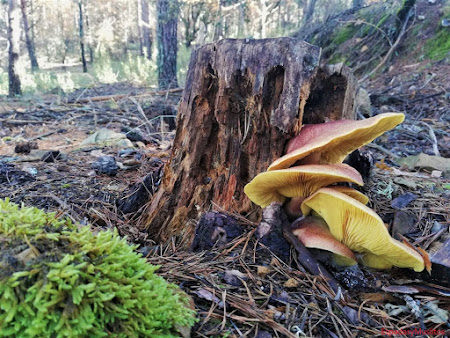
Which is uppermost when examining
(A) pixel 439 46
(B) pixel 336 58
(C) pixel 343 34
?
(C) pixel 343 34

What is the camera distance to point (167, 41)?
9711 millimetres

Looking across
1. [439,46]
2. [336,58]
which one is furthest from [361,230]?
[336,58]

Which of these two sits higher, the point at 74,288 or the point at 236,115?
the point at 236,115

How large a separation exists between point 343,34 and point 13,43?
11.4 m

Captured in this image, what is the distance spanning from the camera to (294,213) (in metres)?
2.16

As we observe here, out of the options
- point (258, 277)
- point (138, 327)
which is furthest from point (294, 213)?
point (138, 327)

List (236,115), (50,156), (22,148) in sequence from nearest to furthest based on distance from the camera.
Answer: (236,115)
(50,156)
(22,148)

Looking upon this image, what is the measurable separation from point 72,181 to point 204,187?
4.73ft

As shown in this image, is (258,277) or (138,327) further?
(258,277)

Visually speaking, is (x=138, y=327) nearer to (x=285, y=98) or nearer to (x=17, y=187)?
(x=285, y=98)

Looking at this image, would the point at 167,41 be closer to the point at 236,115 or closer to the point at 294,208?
the point at 236,115

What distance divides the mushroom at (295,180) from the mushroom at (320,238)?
0.21 m

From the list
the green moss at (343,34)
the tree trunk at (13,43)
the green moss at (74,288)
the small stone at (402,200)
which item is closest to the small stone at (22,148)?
the green moss at (74,288)

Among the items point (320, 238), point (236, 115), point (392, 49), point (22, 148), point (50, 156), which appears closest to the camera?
point (320, 238)
